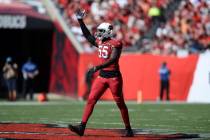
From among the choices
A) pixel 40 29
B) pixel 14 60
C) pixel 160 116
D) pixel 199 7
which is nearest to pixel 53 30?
pixel 40 29

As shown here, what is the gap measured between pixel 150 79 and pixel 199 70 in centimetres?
226

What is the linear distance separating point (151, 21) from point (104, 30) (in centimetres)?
1759

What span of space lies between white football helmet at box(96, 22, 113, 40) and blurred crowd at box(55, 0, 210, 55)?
1675 cm

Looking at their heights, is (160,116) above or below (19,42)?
above

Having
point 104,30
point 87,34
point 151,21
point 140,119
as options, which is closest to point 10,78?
point 151,21

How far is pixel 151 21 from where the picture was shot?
30141 millimetres

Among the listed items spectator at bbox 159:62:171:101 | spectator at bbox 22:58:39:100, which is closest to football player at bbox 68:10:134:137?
spectator at bbox 159:62:171:101

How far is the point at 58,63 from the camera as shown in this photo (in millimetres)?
30391

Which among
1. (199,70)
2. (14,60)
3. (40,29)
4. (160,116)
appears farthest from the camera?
(14,60)

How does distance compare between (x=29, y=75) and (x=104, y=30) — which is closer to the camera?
(x=104, y=30)

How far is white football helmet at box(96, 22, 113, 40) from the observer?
1265 cm

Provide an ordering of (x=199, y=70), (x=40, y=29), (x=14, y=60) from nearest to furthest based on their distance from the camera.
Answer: (x=199, y=70) < (x=40, y=29) < (x=14, y=60)

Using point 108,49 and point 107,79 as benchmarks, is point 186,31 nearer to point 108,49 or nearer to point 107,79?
point 108,49

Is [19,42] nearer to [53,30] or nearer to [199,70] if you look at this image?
[53,30]
